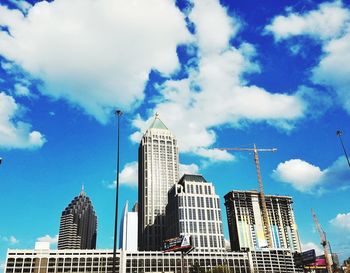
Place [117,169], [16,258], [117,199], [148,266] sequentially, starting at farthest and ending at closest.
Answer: [148,266], [16,258], [117,169], [117,199]

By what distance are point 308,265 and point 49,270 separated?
129 m

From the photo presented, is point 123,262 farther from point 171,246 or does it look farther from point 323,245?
point 323,245

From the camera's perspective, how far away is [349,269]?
118m

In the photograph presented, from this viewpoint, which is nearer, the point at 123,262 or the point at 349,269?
the point at 349,269

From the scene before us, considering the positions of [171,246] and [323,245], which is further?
[323,245]

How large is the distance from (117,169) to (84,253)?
544 feet

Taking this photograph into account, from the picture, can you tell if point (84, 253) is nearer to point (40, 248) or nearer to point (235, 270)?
point (40, 248)

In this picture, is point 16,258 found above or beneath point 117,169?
above

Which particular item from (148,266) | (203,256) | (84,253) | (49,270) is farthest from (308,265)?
(49,270)

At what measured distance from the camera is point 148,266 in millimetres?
189500

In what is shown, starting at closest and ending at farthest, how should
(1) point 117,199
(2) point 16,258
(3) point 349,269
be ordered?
1. (1) point 117,199
2. (3) point 349,269
3. (2) point 16,258

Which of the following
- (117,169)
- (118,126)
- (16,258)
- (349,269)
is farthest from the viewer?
(16,258)

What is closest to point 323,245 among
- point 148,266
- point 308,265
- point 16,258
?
point 308,265

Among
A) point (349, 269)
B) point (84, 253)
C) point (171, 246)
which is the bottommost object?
point (349, 269)
